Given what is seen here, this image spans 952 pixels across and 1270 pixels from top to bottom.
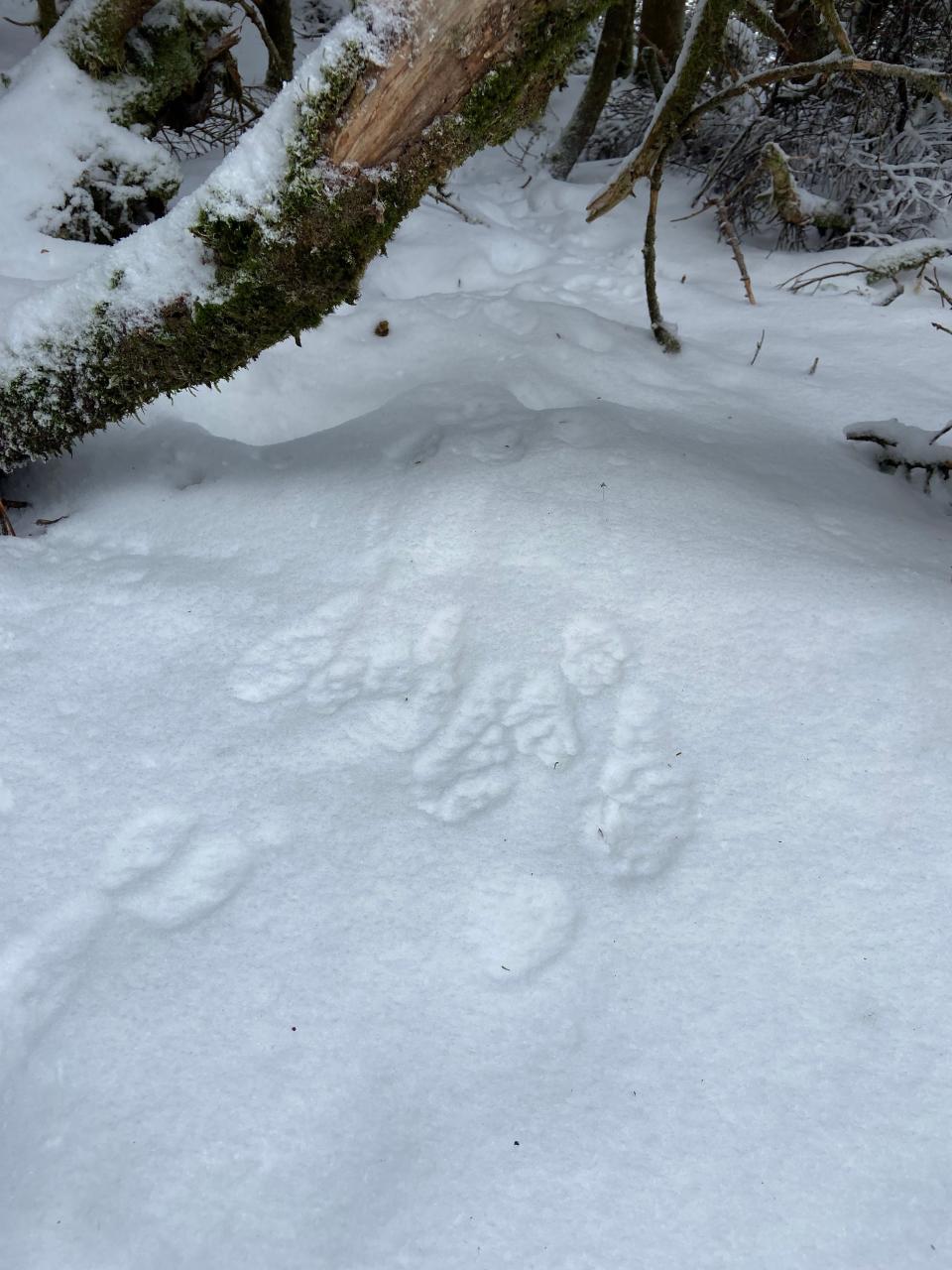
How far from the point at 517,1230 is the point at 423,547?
4.53 feet

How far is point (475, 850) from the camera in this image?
53.2 inches

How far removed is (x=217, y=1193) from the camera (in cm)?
99

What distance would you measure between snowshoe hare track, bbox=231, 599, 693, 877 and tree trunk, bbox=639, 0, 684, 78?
4.86m

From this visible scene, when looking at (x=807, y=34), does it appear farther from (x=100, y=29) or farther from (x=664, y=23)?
(x=100, y=29)

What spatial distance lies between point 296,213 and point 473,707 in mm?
1139

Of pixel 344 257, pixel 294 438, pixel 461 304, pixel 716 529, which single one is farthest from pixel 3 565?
pixel 461 304

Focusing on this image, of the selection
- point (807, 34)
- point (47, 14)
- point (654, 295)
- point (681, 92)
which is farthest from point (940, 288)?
point (47, 14)

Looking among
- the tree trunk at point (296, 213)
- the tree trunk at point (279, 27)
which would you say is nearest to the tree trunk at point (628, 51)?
the tree trunk at point (279, 27)

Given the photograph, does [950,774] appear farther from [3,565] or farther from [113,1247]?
[3,565]

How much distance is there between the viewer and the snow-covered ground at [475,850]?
98 centimetres

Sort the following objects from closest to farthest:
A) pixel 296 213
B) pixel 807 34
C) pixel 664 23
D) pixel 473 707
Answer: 1. pixel 473 707
2. pixel 296 213
3. pixel 807 34
4. pixel 664 23

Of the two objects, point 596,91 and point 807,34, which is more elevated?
point 807,34

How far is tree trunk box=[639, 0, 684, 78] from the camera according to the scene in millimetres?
4977

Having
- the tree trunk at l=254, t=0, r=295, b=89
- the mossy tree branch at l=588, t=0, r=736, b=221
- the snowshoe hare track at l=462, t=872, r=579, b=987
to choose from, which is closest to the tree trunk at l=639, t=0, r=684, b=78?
the tree trunk at l=254, t=0, r=295, b=89
